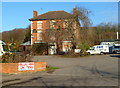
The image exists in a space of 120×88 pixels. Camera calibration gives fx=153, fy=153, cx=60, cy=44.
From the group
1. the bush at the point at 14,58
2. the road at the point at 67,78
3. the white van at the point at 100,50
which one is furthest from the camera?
the white van at the point at 100,50

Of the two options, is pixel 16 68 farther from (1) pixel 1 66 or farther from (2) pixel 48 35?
(2) pixel 48 35

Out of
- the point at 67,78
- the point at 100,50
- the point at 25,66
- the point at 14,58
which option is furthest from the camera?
the point at 100,50

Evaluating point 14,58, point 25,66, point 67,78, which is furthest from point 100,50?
point 67,78

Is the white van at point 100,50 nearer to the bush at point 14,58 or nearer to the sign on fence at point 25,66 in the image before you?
the bush at point 14,58

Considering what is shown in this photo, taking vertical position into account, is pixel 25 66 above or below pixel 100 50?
below

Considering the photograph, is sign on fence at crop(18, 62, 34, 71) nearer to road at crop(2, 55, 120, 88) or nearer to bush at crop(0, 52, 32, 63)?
road at crop(2, 55, 120, 88)

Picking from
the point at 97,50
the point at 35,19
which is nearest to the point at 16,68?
the point at 97,50

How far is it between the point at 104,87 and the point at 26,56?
910 centimetres

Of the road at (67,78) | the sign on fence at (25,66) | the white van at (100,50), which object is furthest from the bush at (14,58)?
the white van at (100,50)

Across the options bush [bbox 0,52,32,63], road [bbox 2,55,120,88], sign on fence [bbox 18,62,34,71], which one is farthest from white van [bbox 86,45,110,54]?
sign on fence [bbox 18,62,34,71]

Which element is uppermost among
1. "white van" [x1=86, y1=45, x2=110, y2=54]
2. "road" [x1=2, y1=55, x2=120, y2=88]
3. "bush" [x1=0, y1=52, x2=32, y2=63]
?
"white van" [x1=86, y1=45, x2=110, y2=54]

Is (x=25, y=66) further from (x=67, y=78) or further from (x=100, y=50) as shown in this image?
(x=100, y=50)

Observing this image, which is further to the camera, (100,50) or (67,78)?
(100,50)

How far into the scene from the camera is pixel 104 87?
7531mm
